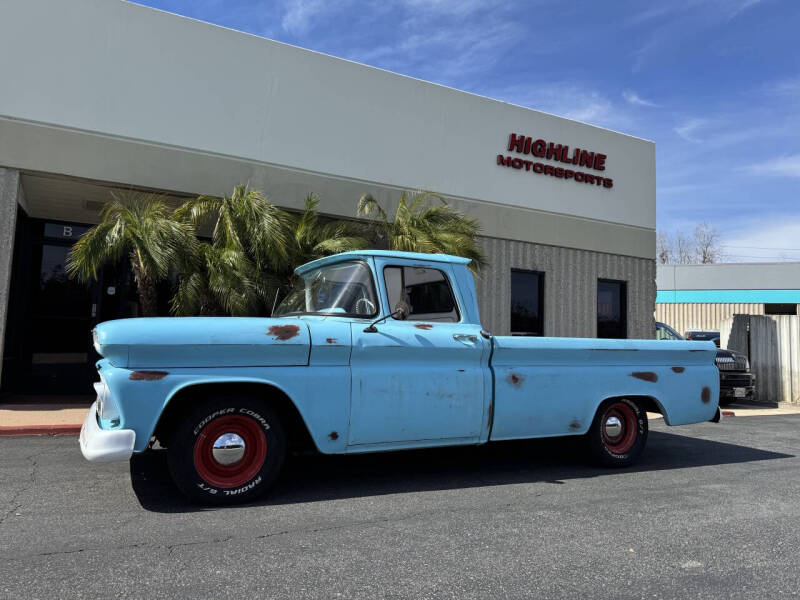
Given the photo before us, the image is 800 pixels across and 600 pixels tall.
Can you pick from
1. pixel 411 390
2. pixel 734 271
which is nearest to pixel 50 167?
pixel 411 390

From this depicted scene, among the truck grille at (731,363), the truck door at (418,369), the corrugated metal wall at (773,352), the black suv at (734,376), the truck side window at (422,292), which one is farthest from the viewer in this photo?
the corrugated metal wall at (773,352)

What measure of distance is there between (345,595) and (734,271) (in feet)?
132

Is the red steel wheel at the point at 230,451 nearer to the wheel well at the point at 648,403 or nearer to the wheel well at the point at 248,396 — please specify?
the wheel well at the point at 248,396

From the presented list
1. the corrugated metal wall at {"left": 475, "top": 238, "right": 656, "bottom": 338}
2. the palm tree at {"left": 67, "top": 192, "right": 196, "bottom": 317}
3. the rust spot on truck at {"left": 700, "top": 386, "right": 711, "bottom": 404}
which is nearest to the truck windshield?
the rust spot on truck at {"left": 700, "top": 386, "right": 711, "bottom": 404}

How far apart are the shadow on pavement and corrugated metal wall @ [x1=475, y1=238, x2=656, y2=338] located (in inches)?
248

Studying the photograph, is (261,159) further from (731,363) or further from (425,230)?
(731,363)

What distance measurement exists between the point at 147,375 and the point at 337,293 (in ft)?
5.52

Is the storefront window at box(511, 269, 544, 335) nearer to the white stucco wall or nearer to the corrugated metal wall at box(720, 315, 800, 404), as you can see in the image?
the white stucco wall

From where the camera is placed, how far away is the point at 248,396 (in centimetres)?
434

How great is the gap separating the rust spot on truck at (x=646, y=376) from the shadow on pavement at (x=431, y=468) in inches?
33.6

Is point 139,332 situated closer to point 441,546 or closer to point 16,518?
point 16,518

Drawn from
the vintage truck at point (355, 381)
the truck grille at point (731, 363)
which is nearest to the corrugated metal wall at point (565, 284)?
the truck grille at point (731, 363)

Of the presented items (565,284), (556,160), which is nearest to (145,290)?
(565,284)

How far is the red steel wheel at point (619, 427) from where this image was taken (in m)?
5.75
